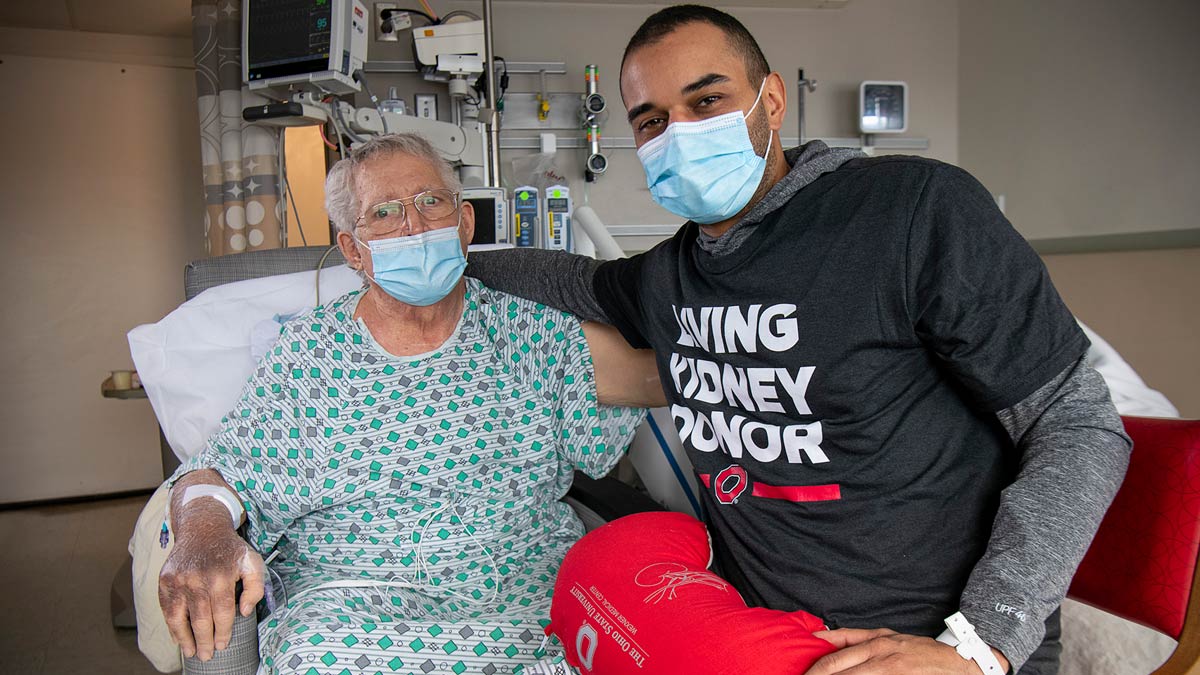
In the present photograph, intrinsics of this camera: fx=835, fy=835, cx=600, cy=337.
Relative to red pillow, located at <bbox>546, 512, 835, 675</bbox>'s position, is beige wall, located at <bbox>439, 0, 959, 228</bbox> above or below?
above

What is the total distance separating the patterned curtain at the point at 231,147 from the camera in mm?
3650

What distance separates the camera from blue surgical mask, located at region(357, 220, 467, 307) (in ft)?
5.24

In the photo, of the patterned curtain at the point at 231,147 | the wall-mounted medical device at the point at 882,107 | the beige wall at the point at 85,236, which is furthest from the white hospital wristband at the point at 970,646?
the beige wall at the point at 85,236

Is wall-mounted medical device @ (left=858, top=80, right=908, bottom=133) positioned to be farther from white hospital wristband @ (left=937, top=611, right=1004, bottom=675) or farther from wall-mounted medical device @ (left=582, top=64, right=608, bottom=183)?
white hospital wristband @ (left=937, top=611, right=1004, bottom=675)

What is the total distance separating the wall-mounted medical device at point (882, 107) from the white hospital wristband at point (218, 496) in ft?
13.0

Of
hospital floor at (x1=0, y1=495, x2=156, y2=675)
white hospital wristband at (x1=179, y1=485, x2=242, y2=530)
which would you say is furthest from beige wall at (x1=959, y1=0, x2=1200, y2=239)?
hospital floor at (x1=0, y1=495, x2=156, y2=675)

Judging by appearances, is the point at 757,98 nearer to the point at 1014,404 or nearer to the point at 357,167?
the point at 1014,404

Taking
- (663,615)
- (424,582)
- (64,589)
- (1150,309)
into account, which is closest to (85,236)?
(64,589)

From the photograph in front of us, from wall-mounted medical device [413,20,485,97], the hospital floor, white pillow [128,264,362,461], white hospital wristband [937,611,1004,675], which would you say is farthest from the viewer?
wall-mounted medical device [413,20,485,97]

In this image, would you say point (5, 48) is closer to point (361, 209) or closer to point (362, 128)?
point (362, 128)

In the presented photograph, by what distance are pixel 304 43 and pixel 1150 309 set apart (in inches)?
132

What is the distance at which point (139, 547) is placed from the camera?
5.43ft

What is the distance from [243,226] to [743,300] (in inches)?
123

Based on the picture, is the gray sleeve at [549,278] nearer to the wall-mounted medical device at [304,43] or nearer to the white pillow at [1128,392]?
the white pillow at [1128,392]
